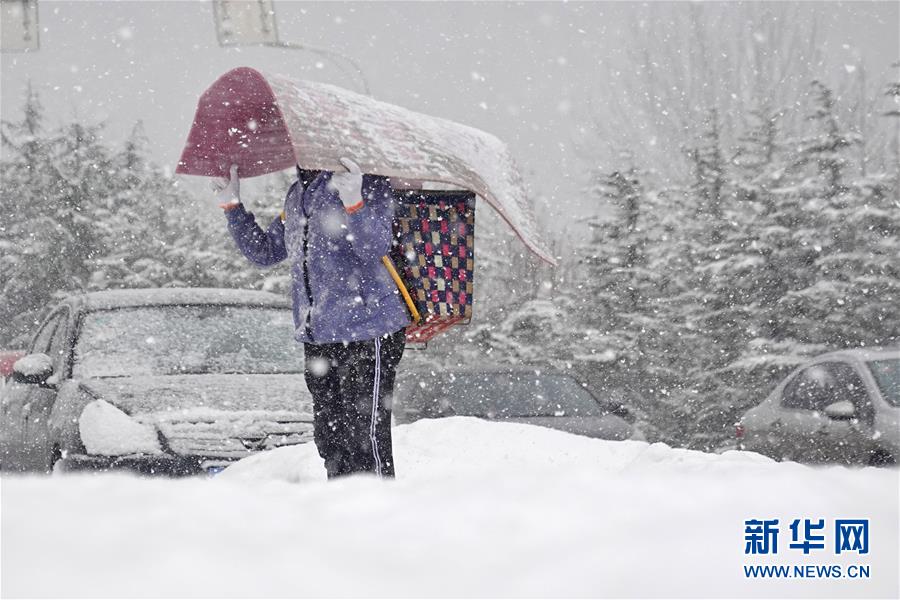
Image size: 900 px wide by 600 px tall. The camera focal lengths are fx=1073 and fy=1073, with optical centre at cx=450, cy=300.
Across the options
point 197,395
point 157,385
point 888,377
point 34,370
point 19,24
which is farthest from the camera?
point 19,24

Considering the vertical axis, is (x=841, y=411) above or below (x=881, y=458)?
above

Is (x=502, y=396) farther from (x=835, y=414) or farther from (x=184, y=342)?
(x=184, y=342)

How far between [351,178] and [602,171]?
17226 millimetres

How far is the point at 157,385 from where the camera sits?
5.54m

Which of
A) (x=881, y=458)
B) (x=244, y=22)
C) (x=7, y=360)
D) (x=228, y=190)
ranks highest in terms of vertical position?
(x=244, y=22)

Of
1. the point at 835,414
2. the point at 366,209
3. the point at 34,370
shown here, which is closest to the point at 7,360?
the point at 34,370

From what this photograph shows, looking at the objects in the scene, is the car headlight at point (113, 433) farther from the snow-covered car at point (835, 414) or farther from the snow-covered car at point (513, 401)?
the snow-covered car at point (835, 414)

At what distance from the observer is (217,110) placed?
4520mm

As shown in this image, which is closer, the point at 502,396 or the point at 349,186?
the point at 349,186

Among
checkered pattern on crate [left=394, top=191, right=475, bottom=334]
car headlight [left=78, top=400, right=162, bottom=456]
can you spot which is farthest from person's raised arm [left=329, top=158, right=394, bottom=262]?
car headlight [left=78, top=400, right=162, bottom=456]

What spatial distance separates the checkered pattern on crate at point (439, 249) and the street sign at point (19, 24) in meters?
8.45

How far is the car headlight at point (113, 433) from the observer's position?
4.85 meters

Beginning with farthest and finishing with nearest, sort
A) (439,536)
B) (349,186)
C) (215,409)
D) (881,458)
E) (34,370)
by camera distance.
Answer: (881,458) < (34,370) < (215,409) < (349,186) < (439,536)

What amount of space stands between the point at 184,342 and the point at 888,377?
17.5 feet
